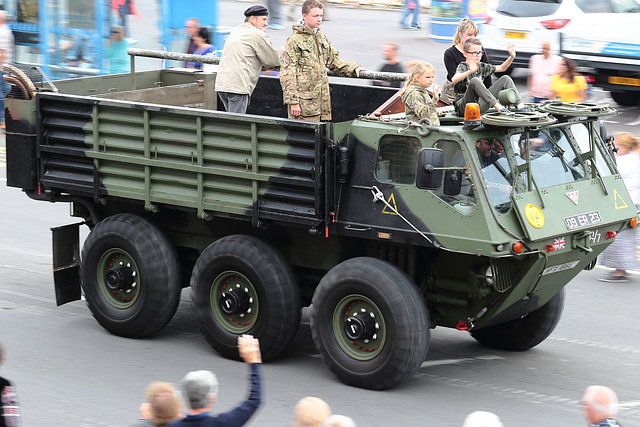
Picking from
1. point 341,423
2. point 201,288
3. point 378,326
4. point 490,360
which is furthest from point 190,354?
point 341,423

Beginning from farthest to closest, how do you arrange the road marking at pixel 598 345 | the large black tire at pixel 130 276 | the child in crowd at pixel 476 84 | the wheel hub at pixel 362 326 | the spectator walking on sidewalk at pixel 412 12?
the spectator walking on sidewalk at pixel 412 12 → the road marking at pixel 598 345 → the large black tire at pixel 130 276 → the child in crowd at pixel 476 84 → the wheel hub at pixel 362 326

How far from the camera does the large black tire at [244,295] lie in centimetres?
914

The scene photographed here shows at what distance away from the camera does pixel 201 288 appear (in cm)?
951

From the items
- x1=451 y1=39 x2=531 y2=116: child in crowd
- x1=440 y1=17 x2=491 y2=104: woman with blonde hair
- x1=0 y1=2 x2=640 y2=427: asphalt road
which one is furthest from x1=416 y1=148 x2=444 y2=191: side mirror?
x1=440 y1=17 x2=491 y2=104: woman with blonde hair

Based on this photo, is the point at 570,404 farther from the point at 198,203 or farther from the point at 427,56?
the point at 427,56

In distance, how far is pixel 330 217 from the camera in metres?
8.88

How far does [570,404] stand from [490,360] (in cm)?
131

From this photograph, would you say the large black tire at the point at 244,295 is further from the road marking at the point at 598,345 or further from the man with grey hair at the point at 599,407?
the man with grey hair at the point at 599,407

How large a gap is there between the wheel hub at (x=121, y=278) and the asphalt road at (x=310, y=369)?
1.70 feet

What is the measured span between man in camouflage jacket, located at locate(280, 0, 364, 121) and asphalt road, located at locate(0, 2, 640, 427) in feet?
7.26

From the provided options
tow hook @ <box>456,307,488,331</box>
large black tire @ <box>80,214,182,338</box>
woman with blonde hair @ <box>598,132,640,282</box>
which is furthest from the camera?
woman with blonde hair @ <box>598,132,640,282</box>

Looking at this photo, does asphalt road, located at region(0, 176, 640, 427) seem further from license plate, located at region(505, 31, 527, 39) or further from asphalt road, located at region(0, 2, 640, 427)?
license plate, located at region(505, 31, 527, 39)

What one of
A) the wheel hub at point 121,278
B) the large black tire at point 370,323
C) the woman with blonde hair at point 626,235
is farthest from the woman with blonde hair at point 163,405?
the woman with blonde hair at point 626,235

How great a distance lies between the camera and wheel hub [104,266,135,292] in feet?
32.7
